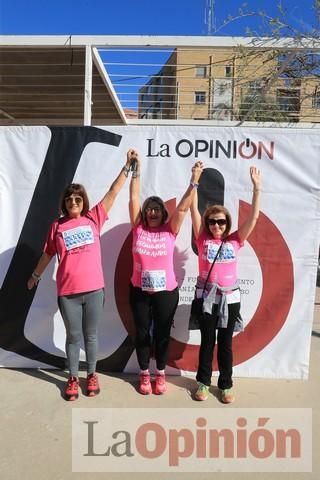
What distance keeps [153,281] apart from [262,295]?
1.07 meters

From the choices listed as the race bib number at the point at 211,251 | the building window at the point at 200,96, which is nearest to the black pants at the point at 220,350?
the race bib number at the point at 211,251

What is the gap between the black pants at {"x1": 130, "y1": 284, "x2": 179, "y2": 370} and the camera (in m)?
3.56

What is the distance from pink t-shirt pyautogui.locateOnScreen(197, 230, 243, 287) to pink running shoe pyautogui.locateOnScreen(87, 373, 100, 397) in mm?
1193

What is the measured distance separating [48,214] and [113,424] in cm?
190

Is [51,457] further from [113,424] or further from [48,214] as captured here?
[48,214]

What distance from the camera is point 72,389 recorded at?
351 centimetres

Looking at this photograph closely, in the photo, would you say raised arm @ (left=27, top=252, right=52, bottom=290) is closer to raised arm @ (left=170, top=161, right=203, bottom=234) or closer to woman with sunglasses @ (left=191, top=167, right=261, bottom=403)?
raised arm @ (left=170, top=161, right=203, bottom=234)

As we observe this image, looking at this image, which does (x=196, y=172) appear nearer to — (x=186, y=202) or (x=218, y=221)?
(x=186, y=202)

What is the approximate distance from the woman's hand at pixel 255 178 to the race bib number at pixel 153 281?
1022 millimetres

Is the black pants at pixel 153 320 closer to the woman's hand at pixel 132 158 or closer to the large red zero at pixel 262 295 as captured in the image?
the large red zero at pixel 262 295

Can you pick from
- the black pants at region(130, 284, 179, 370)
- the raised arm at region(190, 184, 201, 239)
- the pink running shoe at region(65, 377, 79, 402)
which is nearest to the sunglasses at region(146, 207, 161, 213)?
the raised arm at region(190, 184, 201, 239)

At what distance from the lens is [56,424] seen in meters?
3.11

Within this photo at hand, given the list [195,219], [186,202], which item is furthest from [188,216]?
[186,202]

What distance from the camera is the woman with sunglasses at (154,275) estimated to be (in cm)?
354
